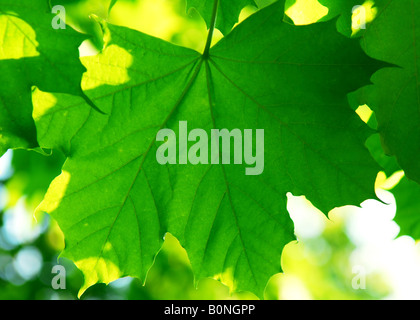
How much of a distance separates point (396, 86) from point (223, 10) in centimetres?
62

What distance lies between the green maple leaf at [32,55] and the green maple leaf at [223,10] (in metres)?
0.56

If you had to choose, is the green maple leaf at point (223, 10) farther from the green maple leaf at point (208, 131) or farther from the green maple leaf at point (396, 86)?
the green maple leaf at point (396, 86)

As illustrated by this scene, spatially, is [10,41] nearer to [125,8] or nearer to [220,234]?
[220,234]

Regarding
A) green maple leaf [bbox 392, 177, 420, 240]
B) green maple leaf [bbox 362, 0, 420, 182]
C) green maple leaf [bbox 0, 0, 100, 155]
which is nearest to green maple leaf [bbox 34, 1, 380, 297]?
green maple leaf [bbox 362, 0, 420, 182]

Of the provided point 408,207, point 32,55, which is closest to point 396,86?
point 408,207

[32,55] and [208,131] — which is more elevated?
[208,131]

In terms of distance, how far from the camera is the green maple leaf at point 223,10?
1.51 metres

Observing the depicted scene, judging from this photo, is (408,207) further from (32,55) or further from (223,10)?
(32,55)

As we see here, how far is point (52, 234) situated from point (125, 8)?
3.00 meters

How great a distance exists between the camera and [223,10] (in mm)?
1533

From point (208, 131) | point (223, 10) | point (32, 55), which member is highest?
point (223, 10)

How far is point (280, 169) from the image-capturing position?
1.48m

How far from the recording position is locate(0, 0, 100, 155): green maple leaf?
1.10 meters
